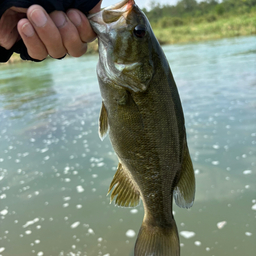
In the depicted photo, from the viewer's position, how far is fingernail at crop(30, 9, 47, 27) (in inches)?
62.1

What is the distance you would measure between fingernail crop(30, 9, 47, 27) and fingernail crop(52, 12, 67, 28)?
0.10 metres

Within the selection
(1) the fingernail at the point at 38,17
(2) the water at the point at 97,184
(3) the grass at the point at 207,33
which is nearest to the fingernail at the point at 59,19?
(1) the fingernail at the point at 38,17

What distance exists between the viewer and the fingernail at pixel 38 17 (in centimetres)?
158

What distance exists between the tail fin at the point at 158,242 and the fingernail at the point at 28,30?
1563 mm

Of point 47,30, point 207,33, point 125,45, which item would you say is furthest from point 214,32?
point 47,30

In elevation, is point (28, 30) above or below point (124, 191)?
above

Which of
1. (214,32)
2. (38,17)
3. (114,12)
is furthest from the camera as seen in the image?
(214,32)

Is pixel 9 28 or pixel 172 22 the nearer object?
pixel 9 28

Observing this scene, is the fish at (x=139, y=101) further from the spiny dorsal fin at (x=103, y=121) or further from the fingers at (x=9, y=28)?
the fingers at (x=9, y=28)

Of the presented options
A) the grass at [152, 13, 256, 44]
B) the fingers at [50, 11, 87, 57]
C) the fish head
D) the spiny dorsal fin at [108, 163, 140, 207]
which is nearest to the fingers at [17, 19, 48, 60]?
the fingers at [50, 11, 87, 57]

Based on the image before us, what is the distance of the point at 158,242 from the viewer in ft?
6.88

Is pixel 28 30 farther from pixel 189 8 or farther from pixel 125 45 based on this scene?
pixel 189 8

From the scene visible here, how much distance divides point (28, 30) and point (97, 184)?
390cm

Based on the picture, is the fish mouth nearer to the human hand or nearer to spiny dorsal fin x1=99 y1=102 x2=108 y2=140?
the human hand
